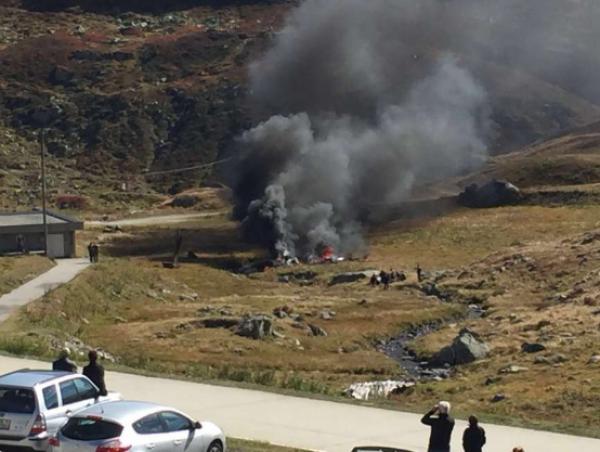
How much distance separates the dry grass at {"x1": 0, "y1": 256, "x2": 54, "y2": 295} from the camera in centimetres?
6351

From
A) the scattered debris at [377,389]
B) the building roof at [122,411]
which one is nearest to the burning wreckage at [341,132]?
the scattered debris at [377,389]

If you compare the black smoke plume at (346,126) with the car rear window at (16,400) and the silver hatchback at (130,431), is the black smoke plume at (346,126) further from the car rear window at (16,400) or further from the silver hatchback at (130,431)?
the silver hatchback at (130,431)

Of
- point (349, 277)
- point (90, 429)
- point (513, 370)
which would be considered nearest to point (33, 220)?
point (349, 277)

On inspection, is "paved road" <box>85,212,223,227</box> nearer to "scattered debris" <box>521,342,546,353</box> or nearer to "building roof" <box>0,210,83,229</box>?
"building roof" <box>0,210,83,229</box>

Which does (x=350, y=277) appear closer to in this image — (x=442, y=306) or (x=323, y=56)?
(x=442, y=306)

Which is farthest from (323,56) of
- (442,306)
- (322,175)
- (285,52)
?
(442,306)

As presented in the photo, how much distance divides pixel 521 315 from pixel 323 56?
78843 mm

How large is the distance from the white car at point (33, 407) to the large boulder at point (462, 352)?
31.3 metres

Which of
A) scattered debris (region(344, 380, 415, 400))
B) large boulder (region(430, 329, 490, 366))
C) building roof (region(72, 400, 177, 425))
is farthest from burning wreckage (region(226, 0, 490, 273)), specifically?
building roof (region(72, 400, 177, 425))

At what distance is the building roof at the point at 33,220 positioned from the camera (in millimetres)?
83062

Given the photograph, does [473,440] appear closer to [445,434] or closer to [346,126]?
[445,434]

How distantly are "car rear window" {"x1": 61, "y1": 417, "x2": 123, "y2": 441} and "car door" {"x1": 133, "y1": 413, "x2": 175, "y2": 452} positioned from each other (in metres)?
0.45

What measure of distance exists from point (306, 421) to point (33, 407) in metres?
8.14

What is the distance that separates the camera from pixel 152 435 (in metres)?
20.8
